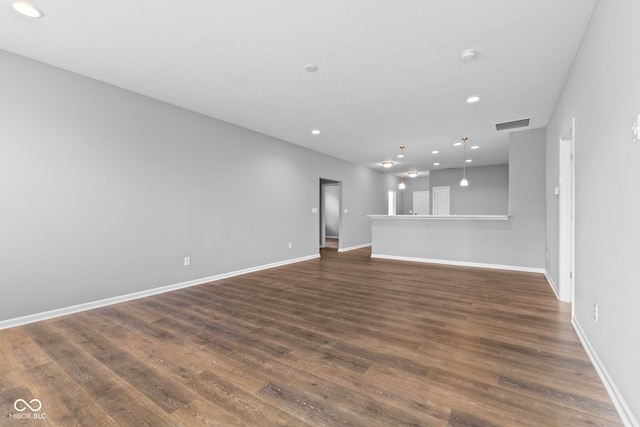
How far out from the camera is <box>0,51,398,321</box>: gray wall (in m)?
2.89

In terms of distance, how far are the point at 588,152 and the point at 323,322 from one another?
2765mm

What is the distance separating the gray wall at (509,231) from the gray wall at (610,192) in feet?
9.76

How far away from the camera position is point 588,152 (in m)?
2.25

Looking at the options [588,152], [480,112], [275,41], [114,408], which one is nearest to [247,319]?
[114,408]

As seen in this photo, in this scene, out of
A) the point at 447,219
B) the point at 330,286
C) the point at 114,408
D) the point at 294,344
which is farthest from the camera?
the point at 447,219

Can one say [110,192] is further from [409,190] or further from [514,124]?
[409,190]

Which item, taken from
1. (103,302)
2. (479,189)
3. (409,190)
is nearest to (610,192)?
(103,302)

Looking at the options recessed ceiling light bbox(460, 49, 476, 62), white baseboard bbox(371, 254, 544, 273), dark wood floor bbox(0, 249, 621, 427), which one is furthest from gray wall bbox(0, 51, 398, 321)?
recessed ceiling light bbox(460, 49, 476, 62)

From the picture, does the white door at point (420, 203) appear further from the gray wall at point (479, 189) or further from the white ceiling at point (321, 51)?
the white ceiling at point (321, 51)

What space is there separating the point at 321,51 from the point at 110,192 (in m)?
3.08

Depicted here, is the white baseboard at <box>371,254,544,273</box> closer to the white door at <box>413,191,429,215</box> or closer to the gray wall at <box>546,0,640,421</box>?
the gray wall at <box>546,0,640,421</box>

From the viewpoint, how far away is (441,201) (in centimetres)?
1020

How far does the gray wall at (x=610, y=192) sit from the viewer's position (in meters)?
1.46

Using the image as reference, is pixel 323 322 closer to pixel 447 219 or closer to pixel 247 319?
pixel 247 319
